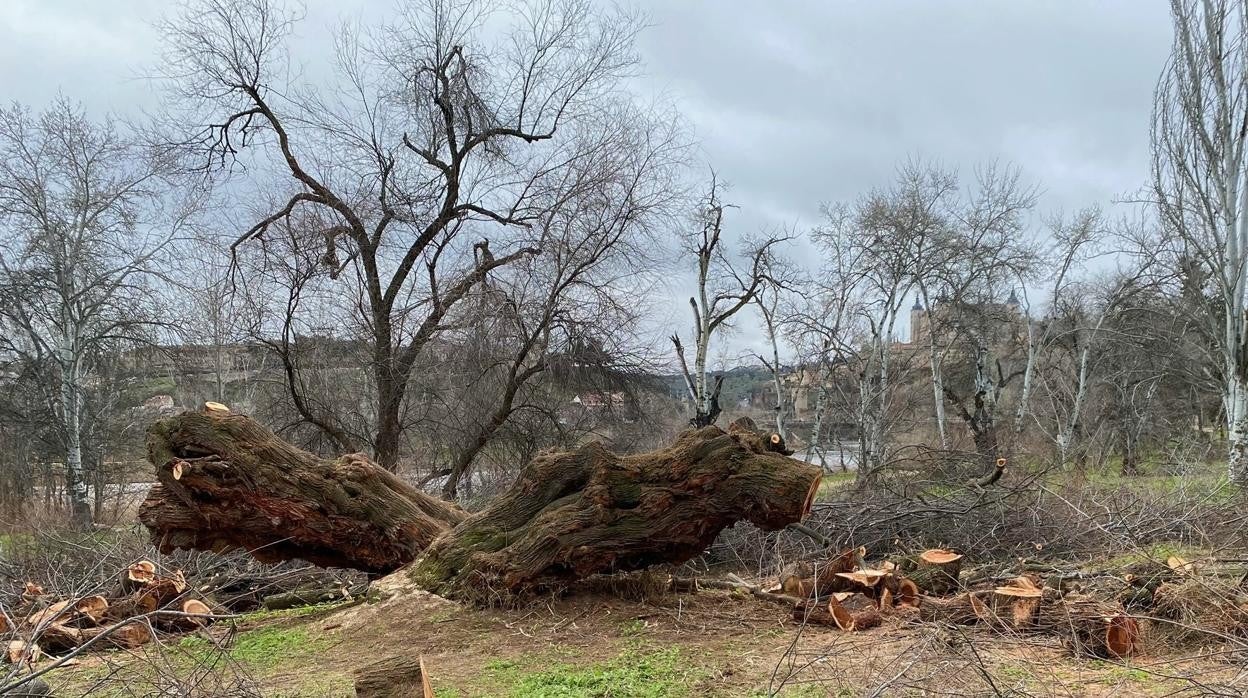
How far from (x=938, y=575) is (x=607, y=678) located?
298 cm

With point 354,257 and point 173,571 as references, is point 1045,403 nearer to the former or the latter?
point 354,257

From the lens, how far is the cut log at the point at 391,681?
348cm

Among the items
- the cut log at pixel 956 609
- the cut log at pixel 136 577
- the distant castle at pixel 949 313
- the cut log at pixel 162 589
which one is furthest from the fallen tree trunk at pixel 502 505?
the distant castle at pixel 949 313

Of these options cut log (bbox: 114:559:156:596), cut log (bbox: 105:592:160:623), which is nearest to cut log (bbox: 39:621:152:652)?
cut log (bbox: 105:592:160:623)

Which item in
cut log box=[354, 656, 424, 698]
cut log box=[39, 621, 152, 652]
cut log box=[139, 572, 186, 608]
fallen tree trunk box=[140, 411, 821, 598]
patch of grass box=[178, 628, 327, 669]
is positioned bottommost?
patch of grass box=[178, 628, 327, 669]

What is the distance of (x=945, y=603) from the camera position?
530 cm

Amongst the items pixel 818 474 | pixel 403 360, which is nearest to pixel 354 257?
pixel 403 360

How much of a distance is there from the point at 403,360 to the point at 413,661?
912 centimetres

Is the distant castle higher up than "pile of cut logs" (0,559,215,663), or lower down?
higher up

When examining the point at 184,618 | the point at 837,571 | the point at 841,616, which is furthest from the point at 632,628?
the point at 184,618

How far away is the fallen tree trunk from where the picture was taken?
18.4ft

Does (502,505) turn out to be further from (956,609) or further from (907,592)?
(956,609)

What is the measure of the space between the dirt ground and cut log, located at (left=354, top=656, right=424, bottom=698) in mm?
526

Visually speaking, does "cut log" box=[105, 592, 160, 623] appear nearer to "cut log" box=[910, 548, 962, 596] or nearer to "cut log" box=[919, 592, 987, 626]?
"cut log" box=[919, 592, 987, 626]
